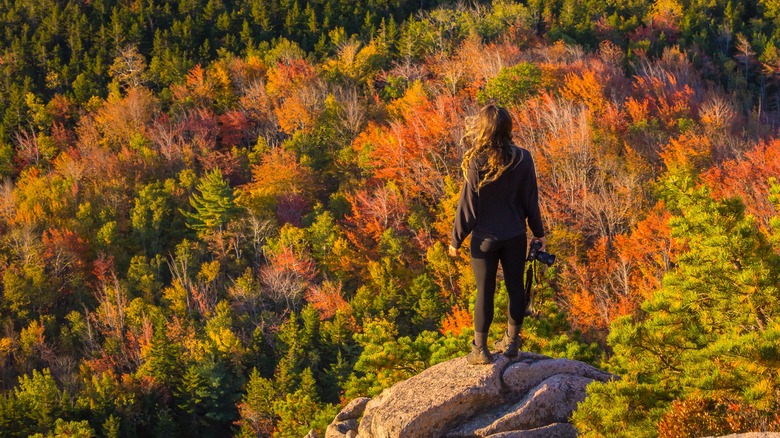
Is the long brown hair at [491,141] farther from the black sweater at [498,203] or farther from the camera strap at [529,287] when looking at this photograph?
the camera strap at [529,287]

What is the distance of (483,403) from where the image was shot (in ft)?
24.2

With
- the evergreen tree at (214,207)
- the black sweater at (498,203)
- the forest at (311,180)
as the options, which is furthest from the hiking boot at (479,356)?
the evergreen tree at (214,207)

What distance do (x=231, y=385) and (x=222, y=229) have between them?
1296 centimetres

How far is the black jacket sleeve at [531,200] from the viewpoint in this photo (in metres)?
6.44

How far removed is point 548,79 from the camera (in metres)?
48.7

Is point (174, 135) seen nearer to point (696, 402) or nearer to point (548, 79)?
point (548, 79)

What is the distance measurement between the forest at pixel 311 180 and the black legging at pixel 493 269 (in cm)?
242

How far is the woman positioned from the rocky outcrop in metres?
0.80

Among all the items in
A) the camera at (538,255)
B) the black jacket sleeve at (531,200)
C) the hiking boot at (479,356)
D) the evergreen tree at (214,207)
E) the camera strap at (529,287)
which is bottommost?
the evergreen tree at (214,207)

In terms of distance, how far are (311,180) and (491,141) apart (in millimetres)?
44347

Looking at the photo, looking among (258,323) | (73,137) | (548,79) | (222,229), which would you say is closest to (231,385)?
(258,323)

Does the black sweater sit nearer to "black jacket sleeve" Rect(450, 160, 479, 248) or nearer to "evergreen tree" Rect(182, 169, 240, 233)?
"black jacket sleeve" Rect(450, 160, 479, 248)

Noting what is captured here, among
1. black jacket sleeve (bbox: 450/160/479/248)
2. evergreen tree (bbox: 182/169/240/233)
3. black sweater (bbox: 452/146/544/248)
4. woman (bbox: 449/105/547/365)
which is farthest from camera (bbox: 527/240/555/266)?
evergreen tree (bbox: 182/169/240/233)

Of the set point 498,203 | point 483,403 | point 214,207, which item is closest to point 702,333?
point 483,403
